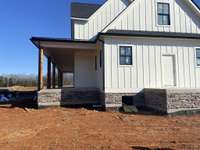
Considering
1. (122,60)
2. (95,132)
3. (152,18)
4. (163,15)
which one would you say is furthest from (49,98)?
(163,15)

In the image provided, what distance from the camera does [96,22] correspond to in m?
16.8

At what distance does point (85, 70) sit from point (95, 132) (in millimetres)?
8822

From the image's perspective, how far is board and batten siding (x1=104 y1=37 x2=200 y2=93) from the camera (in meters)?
12.1

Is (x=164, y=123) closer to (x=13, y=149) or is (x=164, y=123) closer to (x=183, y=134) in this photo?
(x=183, y=134)

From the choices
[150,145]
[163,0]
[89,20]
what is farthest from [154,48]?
[150,145]

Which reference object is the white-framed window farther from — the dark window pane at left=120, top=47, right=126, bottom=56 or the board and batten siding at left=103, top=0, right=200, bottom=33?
the dark window pane at left=120, top=47, right=126, bottom=56

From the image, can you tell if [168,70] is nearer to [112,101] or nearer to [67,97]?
[112,101]

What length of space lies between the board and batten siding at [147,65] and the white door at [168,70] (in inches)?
7.8

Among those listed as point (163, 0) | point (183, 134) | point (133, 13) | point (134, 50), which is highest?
point (163, 0)

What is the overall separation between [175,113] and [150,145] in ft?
16.2

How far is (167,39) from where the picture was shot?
12.9 metres

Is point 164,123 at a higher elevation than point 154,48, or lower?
lower

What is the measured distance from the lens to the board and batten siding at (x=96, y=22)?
1644 centimetres

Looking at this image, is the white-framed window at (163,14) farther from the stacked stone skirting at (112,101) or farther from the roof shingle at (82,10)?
the roof shingle at (82,10)
